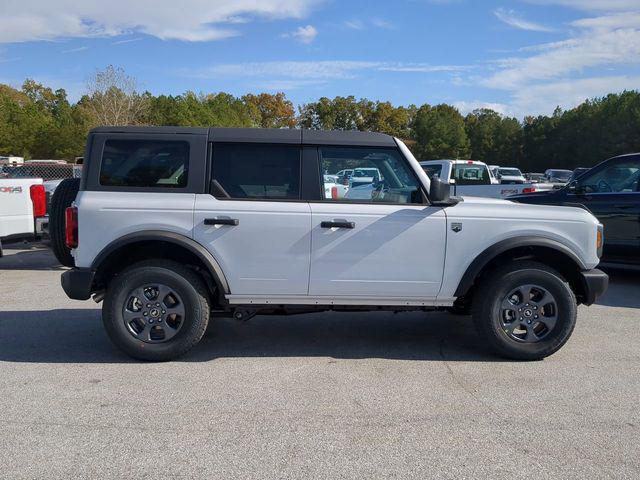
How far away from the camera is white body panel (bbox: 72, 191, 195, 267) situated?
5.03 metres

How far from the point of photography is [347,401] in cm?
441

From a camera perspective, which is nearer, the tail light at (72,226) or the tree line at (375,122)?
the tail light at (72,226)

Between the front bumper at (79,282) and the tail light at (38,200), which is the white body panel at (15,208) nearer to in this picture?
the tail light at (38,200)

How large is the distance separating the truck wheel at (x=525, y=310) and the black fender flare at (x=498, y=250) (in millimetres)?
204

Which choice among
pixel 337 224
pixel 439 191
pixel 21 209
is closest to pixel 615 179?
pixel 439 191

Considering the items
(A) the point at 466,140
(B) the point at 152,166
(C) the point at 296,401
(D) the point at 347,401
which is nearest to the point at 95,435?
(C) the point at 296,401

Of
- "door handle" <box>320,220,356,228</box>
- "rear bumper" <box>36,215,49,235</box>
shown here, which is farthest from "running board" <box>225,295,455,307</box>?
"rear bumper" <box>36,215,49,235</box>

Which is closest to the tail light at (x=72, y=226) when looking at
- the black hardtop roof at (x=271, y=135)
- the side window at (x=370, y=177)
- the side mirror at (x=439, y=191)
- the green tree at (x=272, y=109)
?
the black hardtop roof at (x=271, y=135)

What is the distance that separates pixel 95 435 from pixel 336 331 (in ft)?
9.81

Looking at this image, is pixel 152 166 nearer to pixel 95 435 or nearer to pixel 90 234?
pixel 90 234

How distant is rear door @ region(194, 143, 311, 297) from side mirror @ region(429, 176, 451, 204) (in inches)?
42.1

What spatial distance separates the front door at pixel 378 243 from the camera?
5.11 m

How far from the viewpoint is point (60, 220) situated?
5559mm

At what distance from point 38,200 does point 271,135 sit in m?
5.58
